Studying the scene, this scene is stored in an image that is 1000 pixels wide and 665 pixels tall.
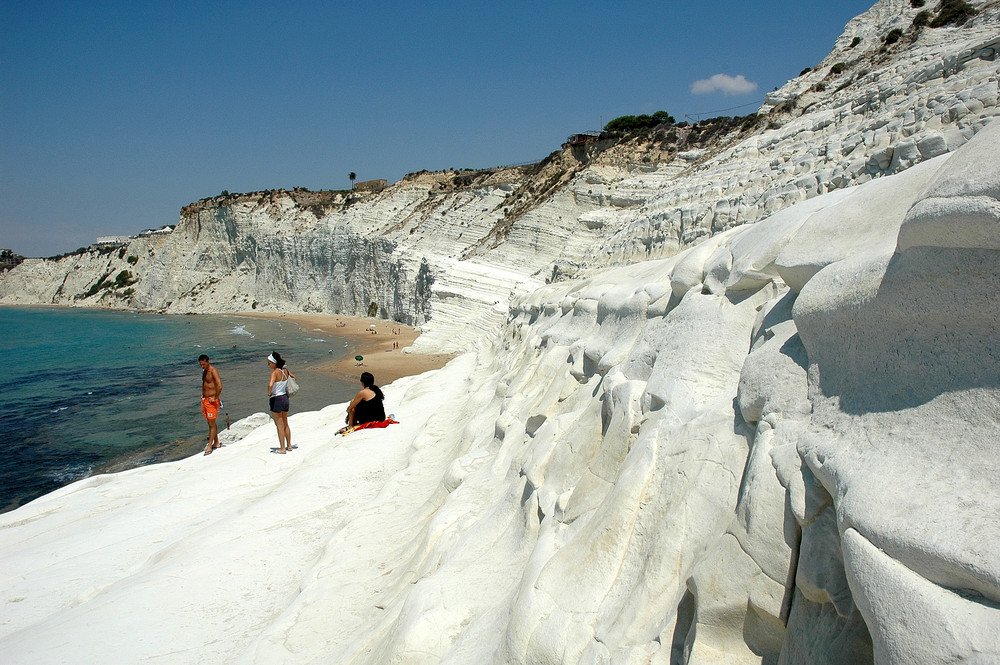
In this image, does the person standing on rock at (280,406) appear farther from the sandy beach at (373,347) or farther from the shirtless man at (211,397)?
the sandy beach at (373,347)

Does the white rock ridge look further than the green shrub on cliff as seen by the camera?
No

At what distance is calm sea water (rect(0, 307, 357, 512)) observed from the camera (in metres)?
11.6

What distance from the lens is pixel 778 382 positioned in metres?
2.23

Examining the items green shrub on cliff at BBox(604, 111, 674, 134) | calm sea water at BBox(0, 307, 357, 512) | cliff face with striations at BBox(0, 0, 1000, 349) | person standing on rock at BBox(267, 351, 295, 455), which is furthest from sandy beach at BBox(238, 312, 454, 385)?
green shrub on cliff at BBox(604, 111, 674, 134)

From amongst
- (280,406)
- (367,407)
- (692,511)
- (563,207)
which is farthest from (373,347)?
(692,511)

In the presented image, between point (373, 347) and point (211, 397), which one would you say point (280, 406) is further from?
point (373, 347)

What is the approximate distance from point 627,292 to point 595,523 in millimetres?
2515

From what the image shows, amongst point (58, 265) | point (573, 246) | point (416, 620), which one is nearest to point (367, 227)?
point (573, 246)

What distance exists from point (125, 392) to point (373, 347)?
10503mm

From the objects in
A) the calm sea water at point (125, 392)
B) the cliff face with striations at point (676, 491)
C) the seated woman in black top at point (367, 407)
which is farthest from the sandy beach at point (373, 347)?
the cliff face with striations at point (676, 491)

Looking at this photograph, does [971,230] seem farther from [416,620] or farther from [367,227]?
[367,227]

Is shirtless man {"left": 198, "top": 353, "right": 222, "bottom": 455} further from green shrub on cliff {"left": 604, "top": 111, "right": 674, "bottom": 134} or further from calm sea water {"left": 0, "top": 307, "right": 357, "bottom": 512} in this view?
green shrub on cliff {"left": 604, "top": 111, "right": 674, "bottom": 134}

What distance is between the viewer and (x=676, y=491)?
2314 millimetres

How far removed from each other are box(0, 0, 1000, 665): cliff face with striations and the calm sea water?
14.7 ft
